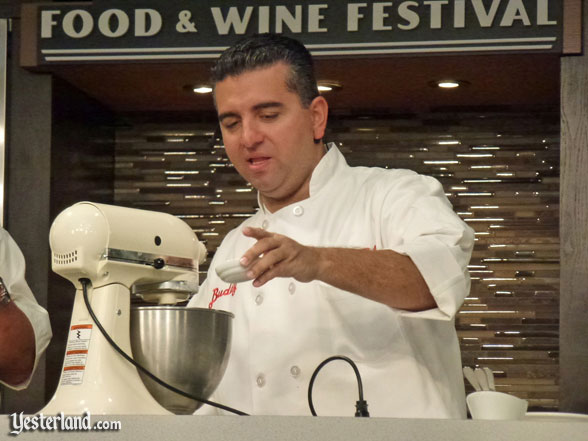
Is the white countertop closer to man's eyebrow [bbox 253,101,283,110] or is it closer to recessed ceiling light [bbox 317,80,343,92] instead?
man's eyebrow [bbox 253,101,283,110]

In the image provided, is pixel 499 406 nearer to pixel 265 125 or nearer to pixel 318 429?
pixel 318 429

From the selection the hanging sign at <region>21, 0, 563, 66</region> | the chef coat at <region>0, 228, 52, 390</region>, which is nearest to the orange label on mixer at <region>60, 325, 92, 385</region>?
the chef coat at <region>0, 228, 52, 390</region>

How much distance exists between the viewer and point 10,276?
2.16 m

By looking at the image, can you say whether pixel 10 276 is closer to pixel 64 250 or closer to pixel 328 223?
pixel 328 223

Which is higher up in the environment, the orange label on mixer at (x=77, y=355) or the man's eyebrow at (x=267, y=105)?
the man's eyebrow at (x=267, y=105)

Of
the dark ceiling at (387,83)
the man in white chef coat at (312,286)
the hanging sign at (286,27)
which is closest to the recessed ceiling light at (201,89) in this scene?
the dark ceiling at (387,83)

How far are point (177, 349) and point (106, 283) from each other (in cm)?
12

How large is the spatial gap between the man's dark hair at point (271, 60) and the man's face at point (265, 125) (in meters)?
0.01

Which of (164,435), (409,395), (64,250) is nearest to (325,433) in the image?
(164,435)

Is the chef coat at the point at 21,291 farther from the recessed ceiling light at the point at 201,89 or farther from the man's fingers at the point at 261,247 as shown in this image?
the recessed ceiling light at the point at 201,89

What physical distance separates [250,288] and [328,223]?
0.17 metres

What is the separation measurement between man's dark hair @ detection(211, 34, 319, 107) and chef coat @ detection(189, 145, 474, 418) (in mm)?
151

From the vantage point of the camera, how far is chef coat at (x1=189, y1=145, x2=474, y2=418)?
166 centimetres

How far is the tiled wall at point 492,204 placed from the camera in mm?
3215
